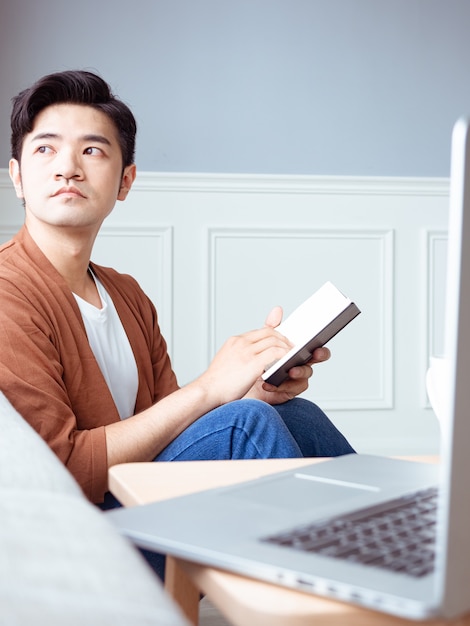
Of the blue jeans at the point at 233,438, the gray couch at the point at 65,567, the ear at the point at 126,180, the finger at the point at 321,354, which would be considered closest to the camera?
the gray couch at the point at 65,567

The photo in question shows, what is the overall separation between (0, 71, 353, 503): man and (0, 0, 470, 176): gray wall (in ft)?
4.66

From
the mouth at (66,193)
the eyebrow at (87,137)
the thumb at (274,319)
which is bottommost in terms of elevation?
the thumb at (274,319)

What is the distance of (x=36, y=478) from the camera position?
24.9 inches

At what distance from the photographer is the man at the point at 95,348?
4.39ft

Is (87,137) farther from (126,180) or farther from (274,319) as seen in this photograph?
(274,319)

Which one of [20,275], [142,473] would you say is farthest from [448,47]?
[142,473]

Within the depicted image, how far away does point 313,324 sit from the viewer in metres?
1.48

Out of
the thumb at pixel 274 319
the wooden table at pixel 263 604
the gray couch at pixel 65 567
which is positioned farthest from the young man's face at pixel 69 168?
the gray couch at pixel 65 567

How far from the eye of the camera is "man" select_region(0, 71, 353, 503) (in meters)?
1.34

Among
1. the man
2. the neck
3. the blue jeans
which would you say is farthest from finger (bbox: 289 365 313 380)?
the neck

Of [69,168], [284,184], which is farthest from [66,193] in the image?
[284,184]

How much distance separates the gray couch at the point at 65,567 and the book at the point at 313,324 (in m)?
0.84

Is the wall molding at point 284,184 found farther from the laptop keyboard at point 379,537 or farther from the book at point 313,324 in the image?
the laptop keyboard at point 379,537

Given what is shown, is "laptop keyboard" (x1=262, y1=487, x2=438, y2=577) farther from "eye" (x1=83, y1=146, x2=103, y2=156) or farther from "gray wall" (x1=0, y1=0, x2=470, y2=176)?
"gray wall" (x1=0, y1=0, x2=470, y2=176)
